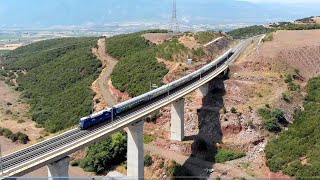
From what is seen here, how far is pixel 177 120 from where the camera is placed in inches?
2557

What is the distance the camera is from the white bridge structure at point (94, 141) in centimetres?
3865

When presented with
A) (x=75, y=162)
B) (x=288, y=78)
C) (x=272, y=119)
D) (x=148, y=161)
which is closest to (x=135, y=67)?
(x=75, y=162)

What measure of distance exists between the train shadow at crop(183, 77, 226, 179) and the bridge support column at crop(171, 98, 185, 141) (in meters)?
1.95

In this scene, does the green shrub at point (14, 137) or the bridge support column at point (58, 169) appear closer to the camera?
the bridge support column at point (58, 169)

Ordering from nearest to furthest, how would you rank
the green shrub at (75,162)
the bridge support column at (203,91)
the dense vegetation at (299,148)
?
the dense vegetation at (299,148) < the green shrub at (75,162) < the bridge support column at (203,91)

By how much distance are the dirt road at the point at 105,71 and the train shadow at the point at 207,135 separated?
19249mm

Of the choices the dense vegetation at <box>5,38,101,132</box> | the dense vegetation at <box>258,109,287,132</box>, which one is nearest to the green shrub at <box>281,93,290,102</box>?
the dense vegetation at <box>258,109,287,132</box>

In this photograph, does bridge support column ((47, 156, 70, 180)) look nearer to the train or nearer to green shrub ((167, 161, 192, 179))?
the train

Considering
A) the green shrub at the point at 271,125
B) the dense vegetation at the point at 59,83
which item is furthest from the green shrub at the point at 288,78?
the dense vegetation at the point at 59,83

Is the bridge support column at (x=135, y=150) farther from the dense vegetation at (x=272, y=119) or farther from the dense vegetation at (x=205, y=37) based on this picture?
the dense vegetation at (x=205, y=37)

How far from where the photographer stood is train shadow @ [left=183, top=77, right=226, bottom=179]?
196 feet

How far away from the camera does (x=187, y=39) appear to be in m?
104

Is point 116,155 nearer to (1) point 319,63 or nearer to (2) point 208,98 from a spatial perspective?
(2) point 208,98

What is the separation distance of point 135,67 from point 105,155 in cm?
3402
